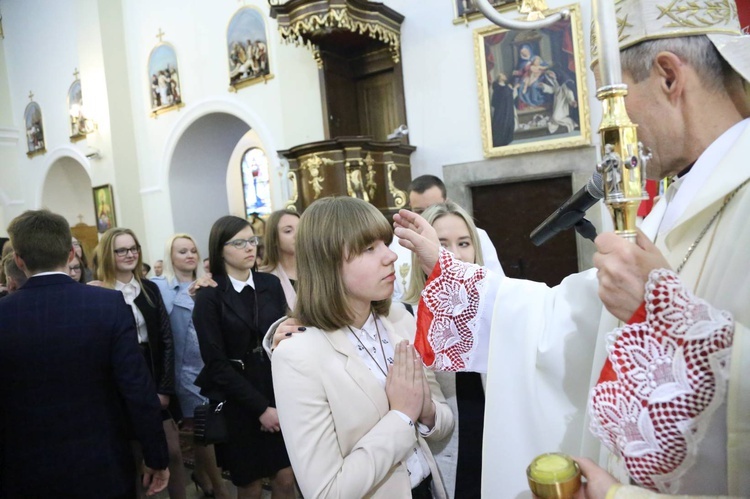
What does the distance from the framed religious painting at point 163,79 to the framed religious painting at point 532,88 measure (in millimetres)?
5924

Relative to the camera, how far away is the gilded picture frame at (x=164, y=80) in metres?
9.72

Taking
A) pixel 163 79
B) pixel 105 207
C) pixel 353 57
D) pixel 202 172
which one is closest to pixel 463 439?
pixel 353 57

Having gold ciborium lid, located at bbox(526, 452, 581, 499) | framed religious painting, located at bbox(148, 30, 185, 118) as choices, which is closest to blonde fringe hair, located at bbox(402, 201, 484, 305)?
gold ciborium lid, located at bbox(526, 452, 581, 499)

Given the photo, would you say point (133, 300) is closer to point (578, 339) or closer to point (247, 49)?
point (578, 339)

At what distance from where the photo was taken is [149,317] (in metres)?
3.24

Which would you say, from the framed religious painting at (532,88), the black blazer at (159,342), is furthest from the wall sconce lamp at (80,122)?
the black blazer at (159,342)

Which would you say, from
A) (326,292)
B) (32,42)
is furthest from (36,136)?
(326,292)

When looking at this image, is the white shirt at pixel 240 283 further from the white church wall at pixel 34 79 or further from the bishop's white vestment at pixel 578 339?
the white church wall at pixel 34 79

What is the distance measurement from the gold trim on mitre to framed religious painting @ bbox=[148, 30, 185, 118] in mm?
9863

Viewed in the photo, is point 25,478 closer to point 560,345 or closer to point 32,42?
point 560,345

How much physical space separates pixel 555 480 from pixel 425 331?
0.72 metres

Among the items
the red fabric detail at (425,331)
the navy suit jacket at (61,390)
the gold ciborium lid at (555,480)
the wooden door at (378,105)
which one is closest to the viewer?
the gold ciborium lid at (555,480)

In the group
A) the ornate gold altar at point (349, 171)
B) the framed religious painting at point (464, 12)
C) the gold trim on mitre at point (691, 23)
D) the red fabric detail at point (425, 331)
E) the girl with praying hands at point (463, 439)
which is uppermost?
the framed religious painting at point (464, 12)

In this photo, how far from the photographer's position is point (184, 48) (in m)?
9.52
